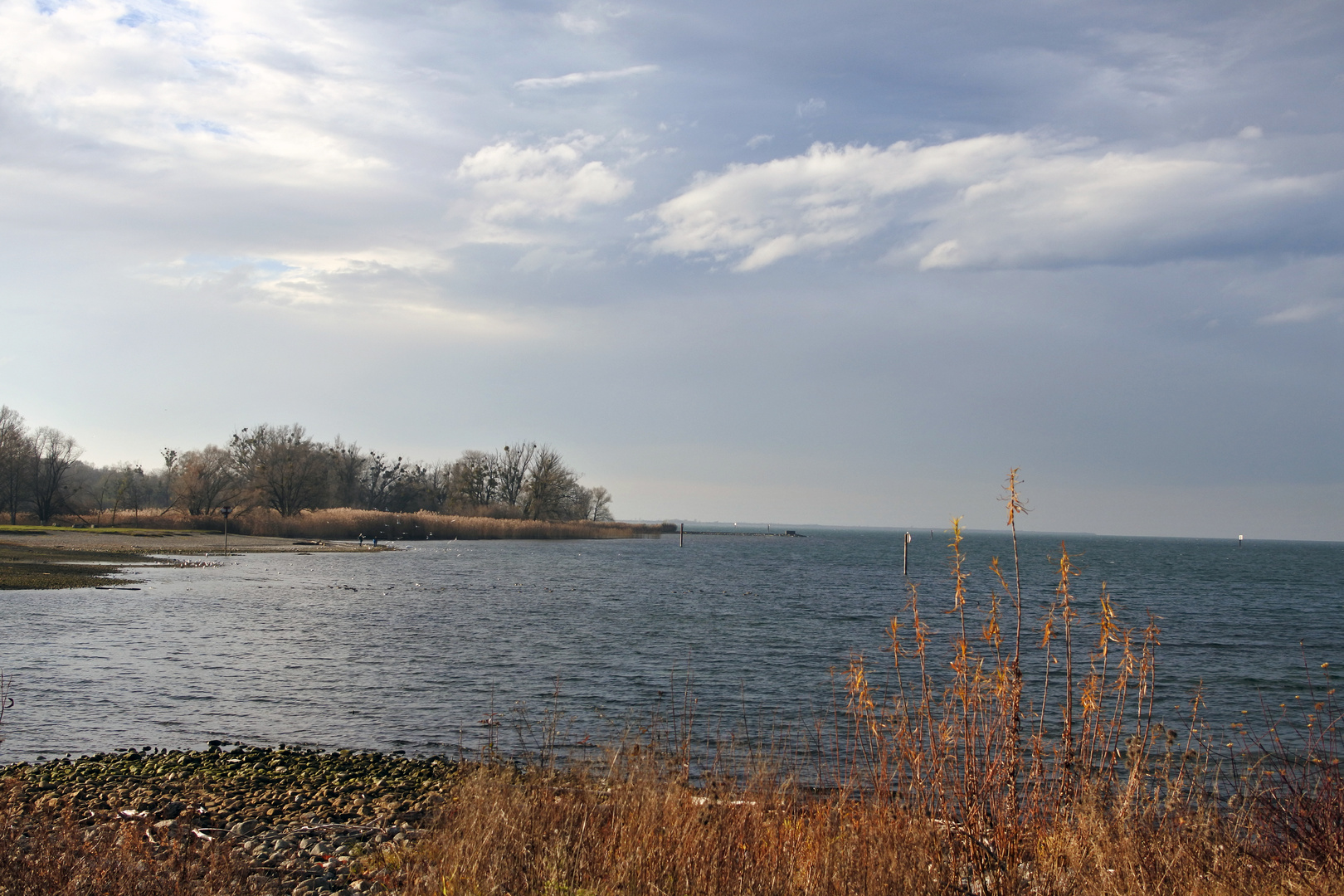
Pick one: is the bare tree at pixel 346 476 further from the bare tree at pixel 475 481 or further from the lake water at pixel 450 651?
the lake water at pixel 450 651

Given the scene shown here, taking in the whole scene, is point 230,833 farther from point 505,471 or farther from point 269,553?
point 505,471

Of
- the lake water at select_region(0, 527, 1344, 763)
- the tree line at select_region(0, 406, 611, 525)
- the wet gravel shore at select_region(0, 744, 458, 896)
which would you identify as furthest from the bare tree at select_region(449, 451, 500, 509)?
the wet gravel shore at select_region(0, 744, 458, 896)

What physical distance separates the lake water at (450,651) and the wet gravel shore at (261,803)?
112 cm

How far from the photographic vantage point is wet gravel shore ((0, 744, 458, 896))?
7707mm

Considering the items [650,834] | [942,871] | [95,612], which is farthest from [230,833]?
[95,612]

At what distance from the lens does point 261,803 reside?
10523 mm

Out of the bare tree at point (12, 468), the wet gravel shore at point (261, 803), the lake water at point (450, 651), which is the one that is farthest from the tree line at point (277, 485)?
the wet gravel shore at point (261, 803)

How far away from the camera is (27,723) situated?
47.9 ft

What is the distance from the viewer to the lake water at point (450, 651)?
622 inches

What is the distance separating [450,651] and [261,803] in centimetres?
1416

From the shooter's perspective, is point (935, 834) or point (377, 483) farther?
point (377, 483)

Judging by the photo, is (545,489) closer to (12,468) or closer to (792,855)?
(12,468)

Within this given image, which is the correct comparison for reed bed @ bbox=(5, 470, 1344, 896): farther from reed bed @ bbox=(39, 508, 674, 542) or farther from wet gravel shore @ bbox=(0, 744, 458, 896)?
reed bed @ bbox=(39, 508, 674, 542)

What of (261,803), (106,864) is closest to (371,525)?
(261,803)
